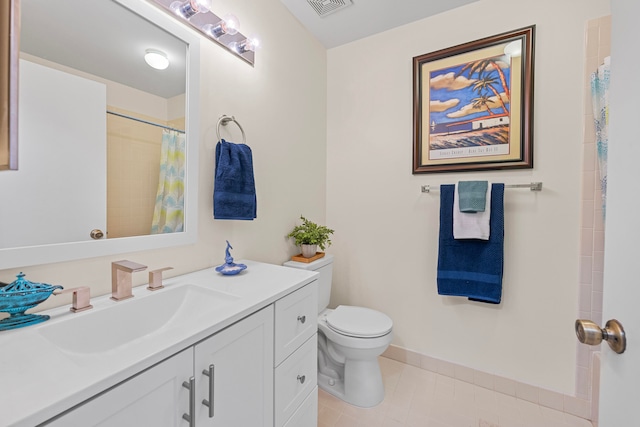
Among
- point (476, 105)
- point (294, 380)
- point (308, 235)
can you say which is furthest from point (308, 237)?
point (476, 105)

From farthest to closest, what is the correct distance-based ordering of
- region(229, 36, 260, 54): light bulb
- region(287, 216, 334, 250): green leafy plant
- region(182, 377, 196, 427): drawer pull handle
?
region(287, 216, 334, 250): green leafy plant → region(229, 36, 260, 54): light bulb → region(182, 377, 196, 427): drawer pull handle

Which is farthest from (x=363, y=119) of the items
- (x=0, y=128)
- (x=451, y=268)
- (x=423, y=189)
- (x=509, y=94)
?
(x=0, y=128)

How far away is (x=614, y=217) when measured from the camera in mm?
546

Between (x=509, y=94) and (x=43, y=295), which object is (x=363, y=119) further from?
(x=43, y=295)

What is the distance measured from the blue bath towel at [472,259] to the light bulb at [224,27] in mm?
1479

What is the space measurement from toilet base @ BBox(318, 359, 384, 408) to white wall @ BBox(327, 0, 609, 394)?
47cm

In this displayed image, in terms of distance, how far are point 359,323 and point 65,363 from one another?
4.41ft

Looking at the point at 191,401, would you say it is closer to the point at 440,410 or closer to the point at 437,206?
the point at 440,410

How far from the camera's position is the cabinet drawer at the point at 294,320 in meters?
0.98

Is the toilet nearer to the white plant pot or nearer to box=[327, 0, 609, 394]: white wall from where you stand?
the white plant pot

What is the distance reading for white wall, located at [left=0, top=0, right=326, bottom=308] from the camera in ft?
3.62

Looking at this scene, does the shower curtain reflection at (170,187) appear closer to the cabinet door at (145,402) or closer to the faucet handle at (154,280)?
the faucet handle at (154,280)

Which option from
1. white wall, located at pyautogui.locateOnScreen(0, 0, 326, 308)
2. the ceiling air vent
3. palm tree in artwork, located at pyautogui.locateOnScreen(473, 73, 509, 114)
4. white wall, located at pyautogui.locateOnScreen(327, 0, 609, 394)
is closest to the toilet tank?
white wall, located at pyautogui.locateOnScreen(0, 0, 326, 308)

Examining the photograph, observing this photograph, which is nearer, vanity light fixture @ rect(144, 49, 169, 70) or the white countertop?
the white countertop
